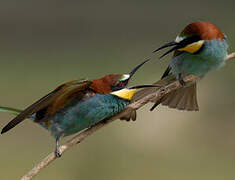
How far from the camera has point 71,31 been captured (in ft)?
17.0

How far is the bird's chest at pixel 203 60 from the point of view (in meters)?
1.64

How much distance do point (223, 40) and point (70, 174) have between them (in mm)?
1183

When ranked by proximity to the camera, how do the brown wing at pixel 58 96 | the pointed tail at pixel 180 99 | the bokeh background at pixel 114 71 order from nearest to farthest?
the brown wing at pixel 58 96
the pointed tail at pixel 180 99
the bokeh background at pixel 114 71

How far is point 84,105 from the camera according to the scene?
1.59 m

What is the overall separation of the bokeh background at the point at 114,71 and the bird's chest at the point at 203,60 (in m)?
0.99

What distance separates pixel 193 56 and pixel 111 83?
256 mm

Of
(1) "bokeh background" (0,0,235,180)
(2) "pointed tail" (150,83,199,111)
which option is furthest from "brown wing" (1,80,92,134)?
(1) "bokeh background" (0,0,235,180)

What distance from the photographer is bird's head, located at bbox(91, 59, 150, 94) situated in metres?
1.57

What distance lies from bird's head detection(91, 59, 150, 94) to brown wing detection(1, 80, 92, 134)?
0.04 m

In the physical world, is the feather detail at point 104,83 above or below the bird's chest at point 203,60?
below

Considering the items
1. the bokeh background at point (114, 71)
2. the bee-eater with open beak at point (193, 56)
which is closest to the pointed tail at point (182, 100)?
the bee-eater with open beak at point (193, 56)

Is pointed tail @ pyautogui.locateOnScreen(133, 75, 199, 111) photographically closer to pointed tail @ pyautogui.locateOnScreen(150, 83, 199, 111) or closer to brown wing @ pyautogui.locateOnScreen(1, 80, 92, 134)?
pointed tail @ pyautogui.locateOnScreen(150, 83, 199, 111)

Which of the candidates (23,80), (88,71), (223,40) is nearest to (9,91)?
(23,80)

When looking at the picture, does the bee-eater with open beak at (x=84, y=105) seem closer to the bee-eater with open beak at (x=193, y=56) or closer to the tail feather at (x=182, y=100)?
the bee-eater with open beak at (x=193, y=56)
